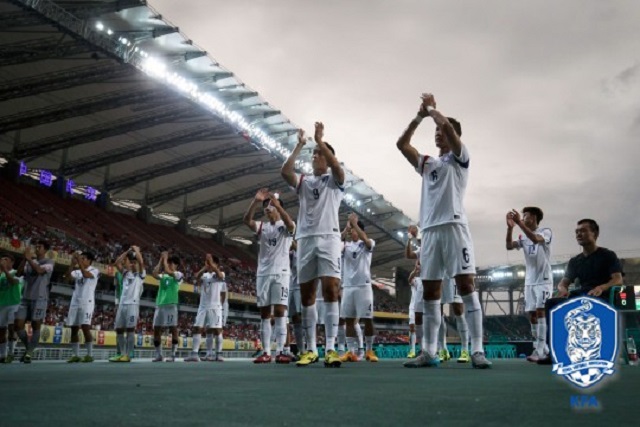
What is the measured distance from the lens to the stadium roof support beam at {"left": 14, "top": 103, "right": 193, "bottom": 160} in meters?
27.4

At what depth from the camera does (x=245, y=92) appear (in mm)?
28047

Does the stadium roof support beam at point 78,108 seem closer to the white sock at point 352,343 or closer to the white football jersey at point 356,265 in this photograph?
the white football jersey at point 356,265

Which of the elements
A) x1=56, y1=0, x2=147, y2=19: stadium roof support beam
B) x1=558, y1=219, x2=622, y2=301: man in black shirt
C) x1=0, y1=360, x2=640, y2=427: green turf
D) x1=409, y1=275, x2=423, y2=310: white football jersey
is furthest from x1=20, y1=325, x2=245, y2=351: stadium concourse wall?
x1=0, y1=360, x2=640, y2=427: green turf

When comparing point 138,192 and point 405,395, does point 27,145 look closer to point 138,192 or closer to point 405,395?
point 138,192

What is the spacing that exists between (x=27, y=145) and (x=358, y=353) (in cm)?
2548

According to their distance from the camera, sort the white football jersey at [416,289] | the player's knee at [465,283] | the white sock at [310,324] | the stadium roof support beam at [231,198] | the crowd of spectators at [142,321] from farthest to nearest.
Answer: the stadium roof support beam at [231,198] < the crowd of spectators at [142,321] < the white football jersey at [416,289] < the white sock at [310,324] < the player's knee at [465,283]

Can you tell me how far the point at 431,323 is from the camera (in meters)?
6.13

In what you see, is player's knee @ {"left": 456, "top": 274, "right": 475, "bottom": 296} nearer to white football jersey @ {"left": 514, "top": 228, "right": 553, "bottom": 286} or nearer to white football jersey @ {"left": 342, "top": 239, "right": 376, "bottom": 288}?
white football jersey @ {"left": 514, "top": 228, "right": 553, "bottom": 286}

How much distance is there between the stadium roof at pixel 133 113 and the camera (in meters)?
20.6

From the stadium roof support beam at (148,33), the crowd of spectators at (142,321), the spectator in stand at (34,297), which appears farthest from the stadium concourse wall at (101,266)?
the stadium roof support beam at (148,33)

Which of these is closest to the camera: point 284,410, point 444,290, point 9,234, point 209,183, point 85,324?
point 284,410

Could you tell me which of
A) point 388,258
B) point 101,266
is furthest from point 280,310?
point 388,258

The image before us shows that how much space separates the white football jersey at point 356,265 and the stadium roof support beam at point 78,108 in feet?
56.2

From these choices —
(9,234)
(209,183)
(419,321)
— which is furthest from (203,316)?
(209,183)
